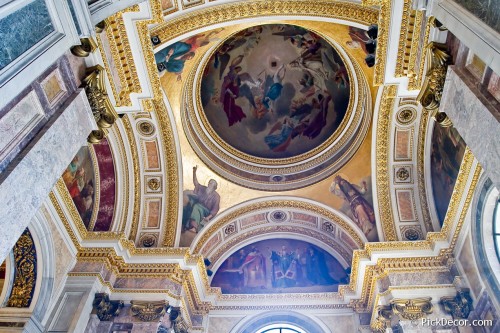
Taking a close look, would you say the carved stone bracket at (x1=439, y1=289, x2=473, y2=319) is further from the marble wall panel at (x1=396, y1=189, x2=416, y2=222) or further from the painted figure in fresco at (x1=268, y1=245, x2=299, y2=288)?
the painted figure in fresco at (x1=268, y1=245, x2=299, y2=288)

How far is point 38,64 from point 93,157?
605 centimetres

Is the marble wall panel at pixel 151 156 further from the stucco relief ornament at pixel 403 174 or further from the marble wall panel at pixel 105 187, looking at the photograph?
the stucco relief ornament at pixel 403 174

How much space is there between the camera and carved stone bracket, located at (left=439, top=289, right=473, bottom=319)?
8.68 metres

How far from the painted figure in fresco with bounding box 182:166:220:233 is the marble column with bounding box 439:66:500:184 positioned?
783 centimetres

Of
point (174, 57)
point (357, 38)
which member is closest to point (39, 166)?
point (174, 57)

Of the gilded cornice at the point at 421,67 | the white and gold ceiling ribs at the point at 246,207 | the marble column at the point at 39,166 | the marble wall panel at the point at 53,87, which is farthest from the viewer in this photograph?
the white and gold ceiling ribs at the point at 246,207

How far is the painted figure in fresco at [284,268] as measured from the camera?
12695 mm

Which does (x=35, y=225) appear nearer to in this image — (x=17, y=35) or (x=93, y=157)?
Answer: (x=93, y=157)

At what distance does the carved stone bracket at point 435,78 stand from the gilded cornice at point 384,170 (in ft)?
14.8

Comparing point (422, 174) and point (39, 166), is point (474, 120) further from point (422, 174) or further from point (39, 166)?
point (422, 174)

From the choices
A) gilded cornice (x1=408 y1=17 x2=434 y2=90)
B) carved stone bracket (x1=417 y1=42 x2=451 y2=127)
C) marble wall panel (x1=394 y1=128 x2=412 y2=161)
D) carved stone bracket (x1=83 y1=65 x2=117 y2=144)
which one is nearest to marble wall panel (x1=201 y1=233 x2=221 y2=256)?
marble wall panel (x1=394 y1=128 x2=412 y2=161)

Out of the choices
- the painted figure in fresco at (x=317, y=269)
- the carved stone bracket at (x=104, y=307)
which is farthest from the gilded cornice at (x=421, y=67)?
the carved stone bracket at (x=104, y=307)

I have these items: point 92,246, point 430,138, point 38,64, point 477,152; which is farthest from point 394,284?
point 38,64

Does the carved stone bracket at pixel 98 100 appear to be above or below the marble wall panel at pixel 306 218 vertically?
below
